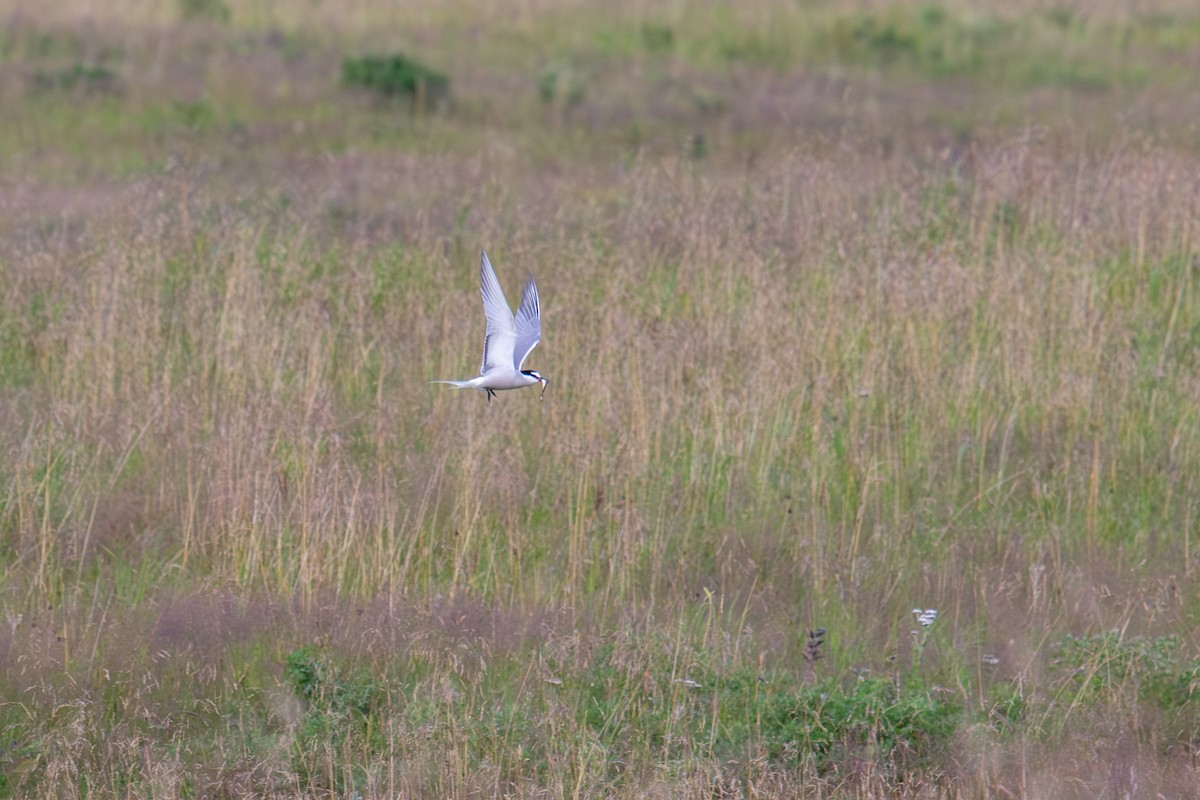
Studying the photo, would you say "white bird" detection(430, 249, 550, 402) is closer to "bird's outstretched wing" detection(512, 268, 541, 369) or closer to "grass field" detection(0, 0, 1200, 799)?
"bird's outstretched wing" detection(512, 268, 541, 369)

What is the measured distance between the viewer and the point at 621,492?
5531 mm

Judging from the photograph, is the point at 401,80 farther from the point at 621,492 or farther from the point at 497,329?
the point at 497,329

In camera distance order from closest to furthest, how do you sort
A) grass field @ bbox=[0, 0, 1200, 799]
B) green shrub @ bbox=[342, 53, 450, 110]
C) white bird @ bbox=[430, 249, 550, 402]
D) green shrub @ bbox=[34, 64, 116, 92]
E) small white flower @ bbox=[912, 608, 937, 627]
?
grass field @ bbox=[0, 0, 1200, 799]
white bird @ bbox=[430, 249, 550, 402]
small white flower @ bbox=[912, 608, 937, 627]
green shrub @ bbox=[34, 64, 116, 92]
green shrub @ bbox=[342, 53, 450, 110]

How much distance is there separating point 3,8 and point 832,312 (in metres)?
12.6

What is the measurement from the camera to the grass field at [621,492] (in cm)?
422

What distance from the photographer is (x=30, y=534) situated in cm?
510

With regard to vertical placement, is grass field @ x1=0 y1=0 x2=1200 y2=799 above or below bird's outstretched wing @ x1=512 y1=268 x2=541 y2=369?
below

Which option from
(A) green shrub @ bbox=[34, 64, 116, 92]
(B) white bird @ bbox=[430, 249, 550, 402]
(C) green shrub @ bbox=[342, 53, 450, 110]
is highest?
(C) green shrub @ bbox=[342, 53, 450, 110]

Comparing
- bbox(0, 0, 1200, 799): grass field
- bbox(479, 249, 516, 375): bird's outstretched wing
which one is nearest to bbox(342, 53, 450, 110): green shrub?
bbox(0, 0, 1200, 799): grass field

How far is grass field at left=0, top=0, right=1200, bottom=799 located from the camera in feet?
13.9

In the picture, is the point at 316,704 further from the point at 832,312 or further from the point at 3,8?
the point at 3,8

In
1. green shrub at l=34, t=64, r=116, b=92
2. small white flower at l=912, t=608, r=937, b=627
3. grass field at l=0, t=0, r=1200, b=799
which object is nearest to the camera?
grass field at l=0, t=0, r=1200, b=799

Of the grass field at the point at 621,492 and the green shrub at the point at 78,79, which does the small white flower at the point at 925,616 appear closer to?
the grass field at the point at 621,492

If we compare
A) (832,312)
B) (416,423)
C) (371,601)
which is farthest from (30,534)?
(832,312)
